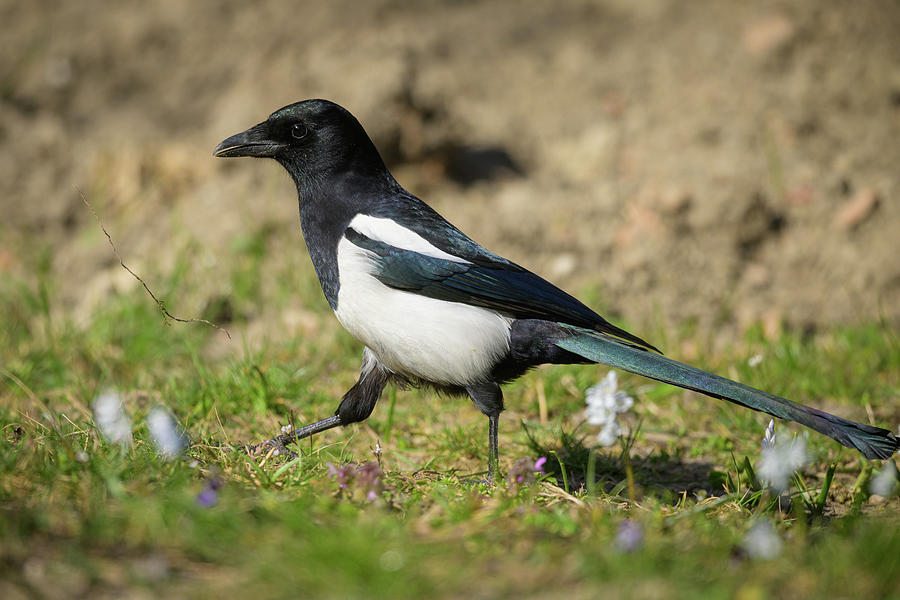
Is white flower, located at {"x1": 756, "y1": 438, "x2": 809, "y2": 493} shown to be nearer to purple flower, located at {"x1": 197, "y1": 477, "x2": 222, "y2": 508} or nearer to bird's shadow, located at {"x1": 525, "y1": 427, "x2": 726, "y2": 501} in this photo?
bird's shadow, located at {"x1": 525, "y1": 427, "x2": 726, "y2": 501}

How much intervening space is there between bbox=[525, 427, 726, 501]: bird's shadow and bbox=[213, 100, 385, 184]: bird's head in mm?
1275

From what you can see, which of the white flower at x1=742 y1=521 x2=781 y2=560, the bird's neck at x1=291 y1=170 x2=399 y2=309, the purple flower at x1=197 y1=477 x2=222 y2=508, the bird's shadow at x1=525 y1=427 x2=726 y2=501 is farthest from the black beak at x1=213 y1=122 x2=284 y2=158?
the white flower at x1=742 y1=521 x2=781 y2=560

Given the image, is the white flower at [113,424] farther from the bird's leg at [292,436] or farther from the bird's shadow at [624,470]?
the bird's shadow at [624,470]

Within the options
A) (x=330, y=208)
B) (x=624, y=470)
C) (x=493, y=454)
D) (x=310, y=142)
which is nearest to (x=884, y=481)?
(x=624, y=470)

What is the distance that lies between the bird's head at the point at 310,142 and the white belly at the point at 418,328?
0.50 meters

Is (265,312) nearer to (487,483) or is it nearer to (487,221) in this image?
(487,221)

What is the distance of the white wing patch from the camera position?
9.79 feet

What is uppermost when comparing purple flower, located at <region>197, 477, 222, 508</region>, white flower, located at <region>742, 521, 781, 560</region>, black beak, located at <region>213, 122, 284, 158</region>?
black beak, located at <region>213, 122, 284, 158</region>

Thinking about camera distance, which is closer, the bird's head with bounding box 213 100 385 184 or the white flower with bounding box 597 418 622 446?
the white flower with bounding box 597 418 622 446

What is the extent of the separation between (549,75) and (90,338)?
12.3ft

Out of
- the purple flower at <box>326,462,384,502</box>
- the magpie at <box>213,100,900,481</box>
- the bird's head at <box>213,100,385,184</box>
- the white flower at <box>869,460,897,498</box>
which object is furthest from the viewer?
the bird's head at <box>213,100,385,184</box>

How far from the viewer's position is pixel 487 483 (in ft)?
8.98

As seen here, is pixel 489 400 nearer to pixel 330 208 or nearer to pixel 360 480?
pixel 360 480

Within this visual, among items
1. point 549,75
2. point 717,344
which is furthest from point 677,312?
point 549,75
